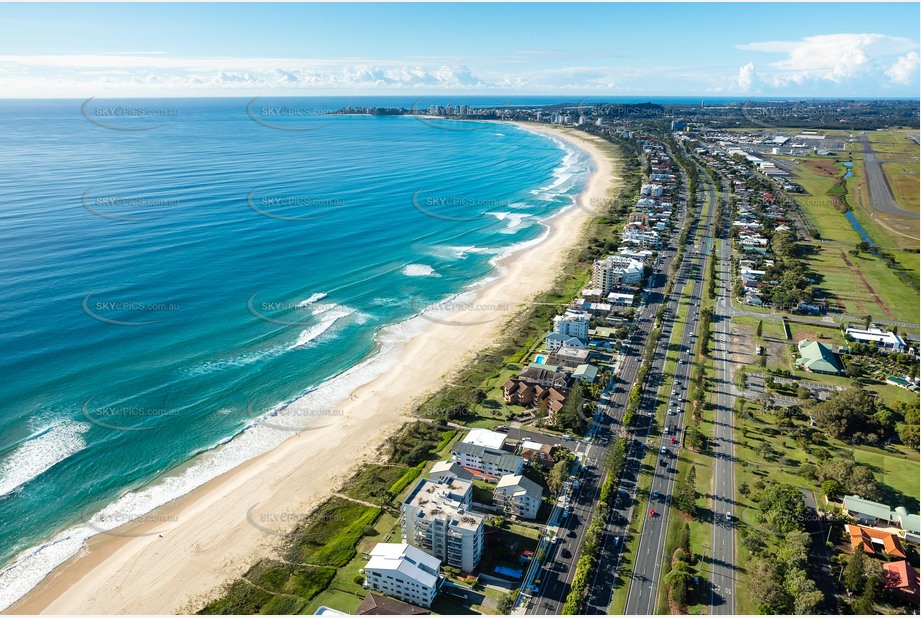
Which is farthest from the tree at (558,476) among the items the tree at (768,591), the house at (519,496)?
the tree at (768,591)

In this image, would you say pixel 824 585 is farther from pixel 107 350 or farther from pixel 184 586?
pixel 107 350

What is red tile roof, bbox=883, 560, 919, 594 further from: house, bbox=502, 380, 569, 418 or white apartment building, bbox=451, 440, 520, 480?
house, bbox=502, 380, 569, 418

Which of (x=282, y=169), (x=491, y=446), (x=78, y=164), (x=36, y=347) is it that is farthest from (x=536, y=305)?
(x=78, y=164)

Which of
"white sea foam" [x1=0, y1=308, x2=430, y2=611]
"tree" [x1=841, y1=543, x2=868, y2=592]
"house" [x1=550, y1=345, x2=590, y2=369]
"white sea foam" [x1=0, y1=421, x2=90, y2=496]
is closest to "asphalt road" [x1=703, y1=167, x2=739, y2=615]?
"tree" [x1=841, y1=543, x2=868, y2=592]

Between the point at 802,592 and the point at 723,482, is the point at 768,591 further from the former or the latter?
the point at 723,482

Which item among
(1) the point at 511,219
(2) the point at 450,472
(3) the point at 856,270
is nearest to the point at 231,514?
(2) the point at 450,472
